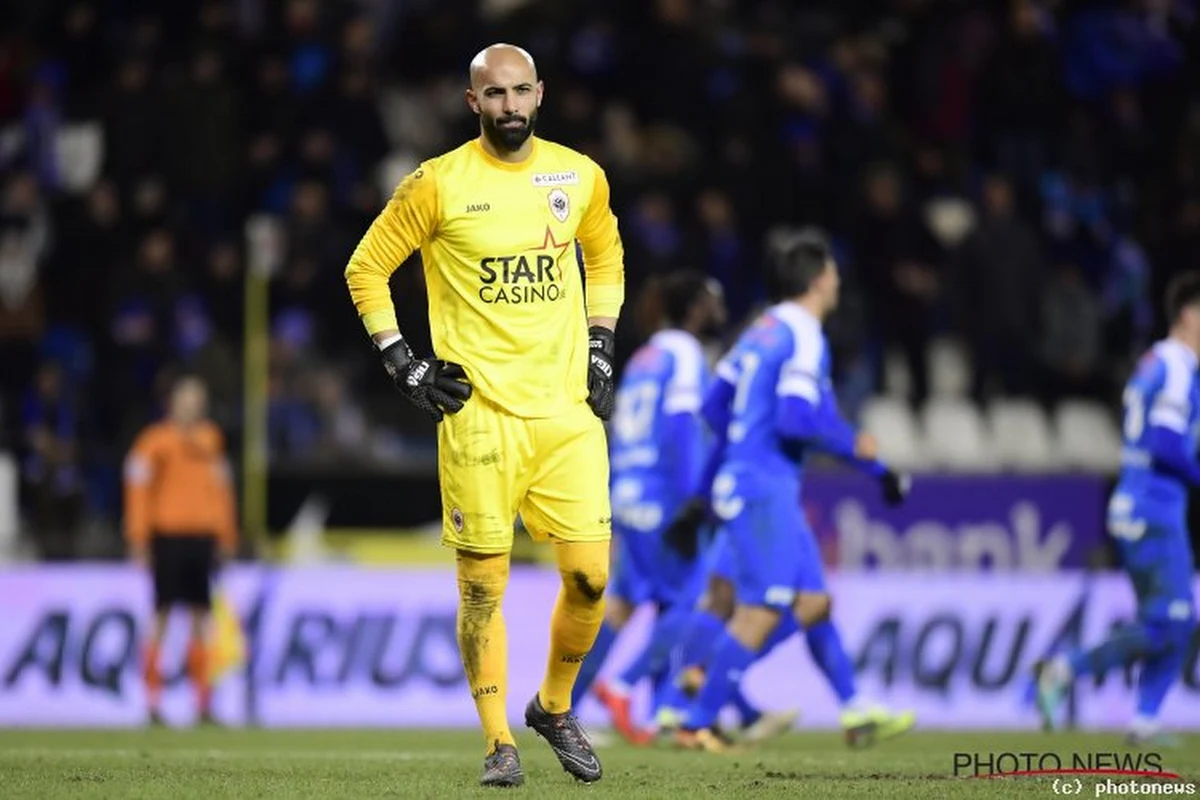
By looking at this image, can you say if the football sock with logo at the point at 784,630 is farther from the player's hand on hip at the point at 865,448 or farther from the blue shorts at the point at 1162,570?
the blue shorts at the point at 1162,570

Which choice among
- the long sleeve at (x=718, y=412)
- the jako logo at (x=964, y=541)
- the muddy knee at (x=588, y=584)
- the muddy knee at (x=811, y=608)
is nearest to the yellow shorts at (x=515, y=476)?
the muddy knee at (x=588, y=584)

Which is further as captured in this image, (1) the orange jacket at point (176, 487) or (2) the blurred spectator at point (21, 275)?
(2) the blurred spectator at point (21, 275)

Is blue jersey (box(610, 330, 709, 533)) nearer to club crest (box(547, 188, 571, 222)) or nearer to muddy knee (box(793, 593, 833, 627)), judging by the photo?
muddy knee (box(793, 593, 833, 627))

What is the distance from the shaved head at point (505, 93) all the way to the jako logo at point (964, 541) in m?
10.2

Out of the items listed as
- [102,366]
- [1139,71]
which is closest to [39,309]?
[102,366]

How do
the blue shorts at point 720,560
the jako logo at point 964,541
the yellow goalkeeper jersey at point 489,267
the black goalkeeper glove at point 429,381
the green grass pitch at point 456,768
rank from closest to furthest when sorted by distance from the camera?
the green grass pitch at point 456,768, the black goalkeeper glove at point 429,381, the yellow goalkeeper jersey at point 489,267, the blue shorts at point 720,560, the jako logo at point 964,541

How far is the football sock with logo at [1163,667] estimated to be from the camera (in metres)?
14.1

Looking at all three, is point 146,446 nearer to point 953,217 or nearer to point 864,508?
point 864,508

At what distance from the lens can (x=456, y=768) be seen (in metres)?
11.3

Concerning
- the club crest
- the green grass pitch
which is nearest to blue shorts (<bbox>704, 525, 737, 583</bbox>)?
the green grass pitch

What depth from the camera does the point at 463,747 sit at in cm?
1402

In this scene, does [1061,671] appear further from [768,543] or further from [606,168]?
[606,168]

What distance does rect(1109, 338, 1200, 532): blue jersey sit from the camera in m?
13.8

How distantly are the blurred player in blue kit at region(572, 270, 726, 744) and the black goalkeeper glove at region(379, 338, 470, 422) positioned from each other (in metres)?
4.19
